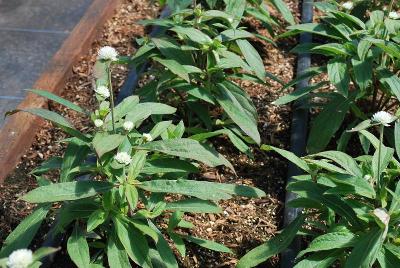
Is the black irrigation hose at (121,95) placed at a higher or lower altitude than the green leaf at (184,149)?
lower

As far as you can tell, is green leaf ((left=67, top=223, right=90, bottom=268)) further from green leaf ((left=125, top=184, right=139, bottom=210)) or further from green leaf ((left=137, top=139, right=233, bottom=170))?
green leaf ((left=137, top=139, right=233, bottom=170))

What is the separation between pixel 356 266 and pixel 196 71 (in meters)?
1.35

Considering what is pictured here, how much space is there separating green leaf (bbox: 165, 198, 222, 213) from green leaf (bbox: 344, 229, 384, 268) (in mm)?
562

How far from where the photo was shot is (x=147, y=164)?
268 centimetres

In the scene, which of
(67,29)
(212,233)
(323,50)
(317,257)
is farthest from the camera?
(67,29)

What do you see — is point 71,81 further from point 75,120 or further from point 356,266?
point 356,266

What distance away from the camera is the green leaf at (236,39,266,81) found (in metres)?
3.48

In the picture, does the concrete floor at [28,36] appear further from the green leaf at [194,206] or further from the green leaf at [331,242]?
the green leaf at [331,242]

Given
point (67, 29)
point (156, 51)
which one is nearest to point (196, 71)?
point (156, 51)

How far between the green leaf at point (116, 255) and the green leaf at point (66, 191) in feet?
0.70

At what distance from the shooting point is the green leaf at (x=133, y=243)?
2469mm

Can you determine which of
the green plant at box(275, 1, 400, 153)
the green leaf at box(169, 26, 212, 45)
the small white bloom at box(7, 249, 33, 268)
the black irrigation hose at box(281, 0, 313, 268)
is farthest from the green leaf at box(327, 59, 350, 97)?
the small white bloom at box(7, 249, 33, 268)

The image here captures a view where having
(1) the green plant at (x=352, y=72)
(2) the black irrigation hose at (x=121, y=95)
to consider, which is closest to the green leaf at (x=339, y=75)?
(1) the green plant at (x=352, y=72)

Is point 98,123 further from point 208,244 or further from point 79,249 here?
point 208,244
